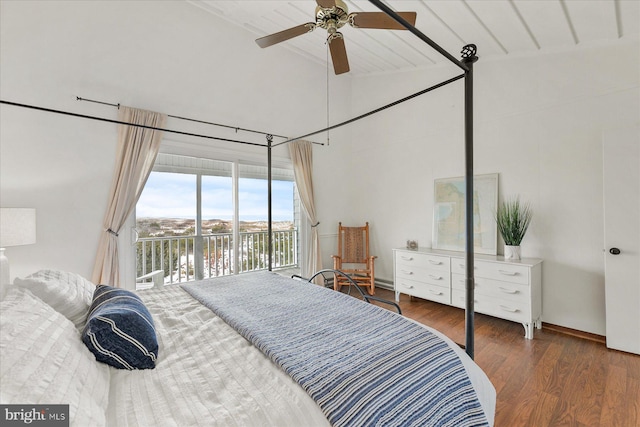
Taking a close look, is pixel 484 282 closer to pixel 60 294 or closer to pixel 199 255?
pixel 199 255

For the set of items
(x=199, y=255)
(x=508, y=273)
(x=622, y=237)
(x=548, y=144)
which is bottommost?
(x=508, y=273)

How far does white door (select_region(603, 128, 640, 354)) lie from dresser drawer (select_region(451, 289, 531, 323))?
60cm

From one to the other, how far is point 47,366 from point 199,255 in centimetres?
275

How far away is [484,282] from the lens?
3.09 metres

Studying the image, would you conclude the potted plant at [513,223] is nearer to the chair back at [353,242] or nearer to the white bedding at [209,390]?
the chair back at [353,242]

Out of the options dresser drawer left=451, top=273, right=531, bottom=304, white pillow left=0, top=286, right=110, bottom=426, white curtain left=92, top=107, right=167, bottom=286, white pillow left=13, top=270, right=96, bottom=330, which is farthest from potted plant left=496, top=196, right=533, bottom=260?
white curtain left=92, top=107, right=167, bottom=286

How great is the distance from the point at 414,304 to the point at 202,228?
9.49ft

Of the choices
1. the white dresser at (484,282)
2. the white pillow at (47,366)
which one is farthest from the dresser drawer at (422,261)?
the white pillow at (47,366)

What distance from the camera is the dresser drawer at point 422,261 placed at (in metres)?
3.46

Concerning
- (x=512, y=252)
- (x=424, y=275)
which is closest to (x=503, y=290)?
(x=512, y=252)

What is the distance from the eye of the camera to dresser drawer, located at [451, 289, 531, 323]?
2.82 meters

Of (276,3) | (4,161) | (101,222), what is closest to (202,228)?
(101,222)

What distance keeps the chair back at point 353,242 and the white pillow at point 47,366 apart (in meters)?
3.72

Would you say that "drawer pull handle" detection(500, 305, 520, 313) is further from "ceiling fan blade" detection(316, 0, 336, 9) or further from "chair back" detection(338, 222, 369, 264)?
"ceiling fan blade" detection(316, 0, 336, 9)
